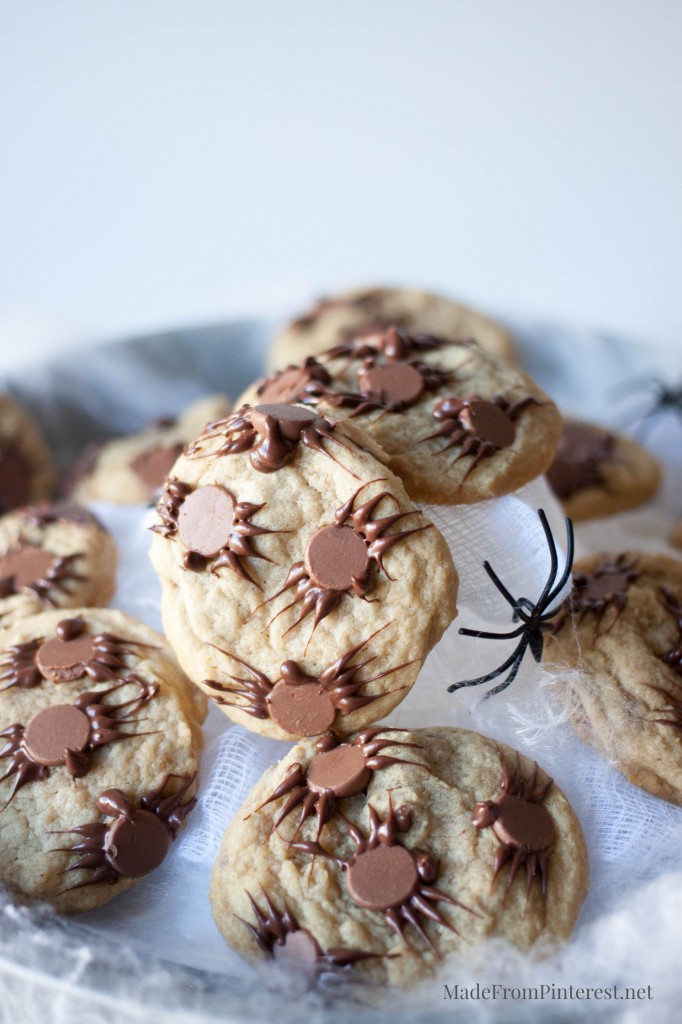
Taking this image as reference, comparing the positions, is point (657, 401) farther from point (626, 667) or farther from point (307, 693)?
point (307, 693)

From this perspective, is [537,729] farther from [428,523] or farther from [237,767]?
[237,767]

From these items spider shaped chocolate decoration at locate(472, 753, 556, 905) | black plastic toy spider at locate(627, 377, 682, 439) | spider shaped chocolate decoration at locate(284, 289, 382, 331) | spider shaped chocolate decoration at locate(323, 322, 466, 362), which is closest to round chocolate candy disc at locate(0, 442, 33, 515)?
spider shaped chocolate decoration at locate(284, 289, 382, 331)

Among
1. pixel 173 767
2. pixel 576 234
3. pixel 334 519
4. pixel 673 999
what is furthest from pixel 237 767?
pixel 576 234

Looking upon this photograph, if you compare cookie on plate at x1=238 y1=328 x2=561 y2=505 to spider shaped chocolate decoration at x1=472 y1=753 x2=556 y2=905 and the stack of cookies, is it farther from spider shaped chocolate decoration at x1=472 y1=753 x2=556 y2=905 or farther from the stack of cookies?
spider shaped chocolate decoration at x1=472 y1=753 x2=556 y2=905

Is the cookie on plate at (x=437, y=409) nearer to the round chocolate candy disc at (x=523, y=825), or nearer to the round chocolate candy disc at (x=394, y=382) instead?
the round chocolate candy disc at (x=394, y=382)

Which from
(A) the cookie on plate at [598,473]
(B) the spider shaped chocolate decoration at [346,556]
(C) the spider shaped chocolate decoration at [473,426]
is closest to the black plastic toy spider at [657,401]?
(A) the cookie on plate at [598,473]

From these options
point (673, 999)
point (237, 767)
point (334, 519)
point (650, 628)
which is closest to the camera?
point (673, 999)

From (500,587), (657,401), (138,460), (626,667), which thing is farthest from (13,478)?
(657,401)
